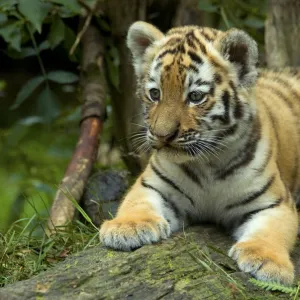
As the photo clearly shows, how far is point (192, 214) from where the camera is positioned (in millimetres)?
3682

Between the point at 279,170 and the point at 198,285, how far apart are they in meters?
1.30

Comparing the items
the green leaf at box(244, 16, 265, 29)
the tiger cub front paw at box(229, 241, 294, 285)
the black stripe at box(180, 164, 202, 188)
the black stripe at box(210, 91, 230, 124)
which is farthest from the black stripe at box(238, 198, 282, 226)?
the green leaf at box(244, 16, 265, 29)

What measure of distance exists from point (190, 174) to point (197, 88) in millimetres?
521

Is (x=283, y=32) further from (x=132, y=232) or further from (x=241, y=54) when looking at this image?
(x=132, y=232)

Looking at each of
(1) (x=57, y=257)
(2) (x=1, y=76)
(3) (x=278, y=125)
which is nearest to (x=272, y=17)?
(3) (x=278, y=125)

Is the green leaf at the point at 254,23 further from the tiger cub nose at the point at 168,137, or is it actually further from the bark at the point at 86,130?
the tiger cub nose at the point at 168,137

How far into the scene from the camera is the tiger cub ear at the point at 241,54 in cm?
340

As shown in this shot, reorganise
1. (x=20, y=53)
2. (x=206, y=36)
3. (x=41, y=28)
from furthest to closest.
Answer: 1. (x=20, y=53)
2. (x=41, y=28)
3. (x=206, y=36)

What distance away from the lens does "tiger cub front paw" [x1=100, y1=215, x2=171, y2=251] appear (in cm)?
308

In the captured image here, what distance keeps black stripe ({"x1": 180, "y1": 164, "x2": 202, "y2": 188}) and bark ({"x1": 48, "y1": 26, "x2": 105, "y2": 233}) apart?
1056 millimetres

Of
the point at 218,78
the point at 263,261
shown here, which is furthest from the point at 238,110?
the point at 263,261

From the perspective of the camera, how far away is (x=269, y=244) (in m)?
3.17

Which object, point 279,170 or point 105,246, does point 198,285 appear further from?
point 279,170

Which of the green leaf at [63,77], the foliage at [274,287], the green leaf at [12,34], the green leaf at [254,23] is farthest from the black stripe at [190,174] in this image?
the green leaf at [254,23]
